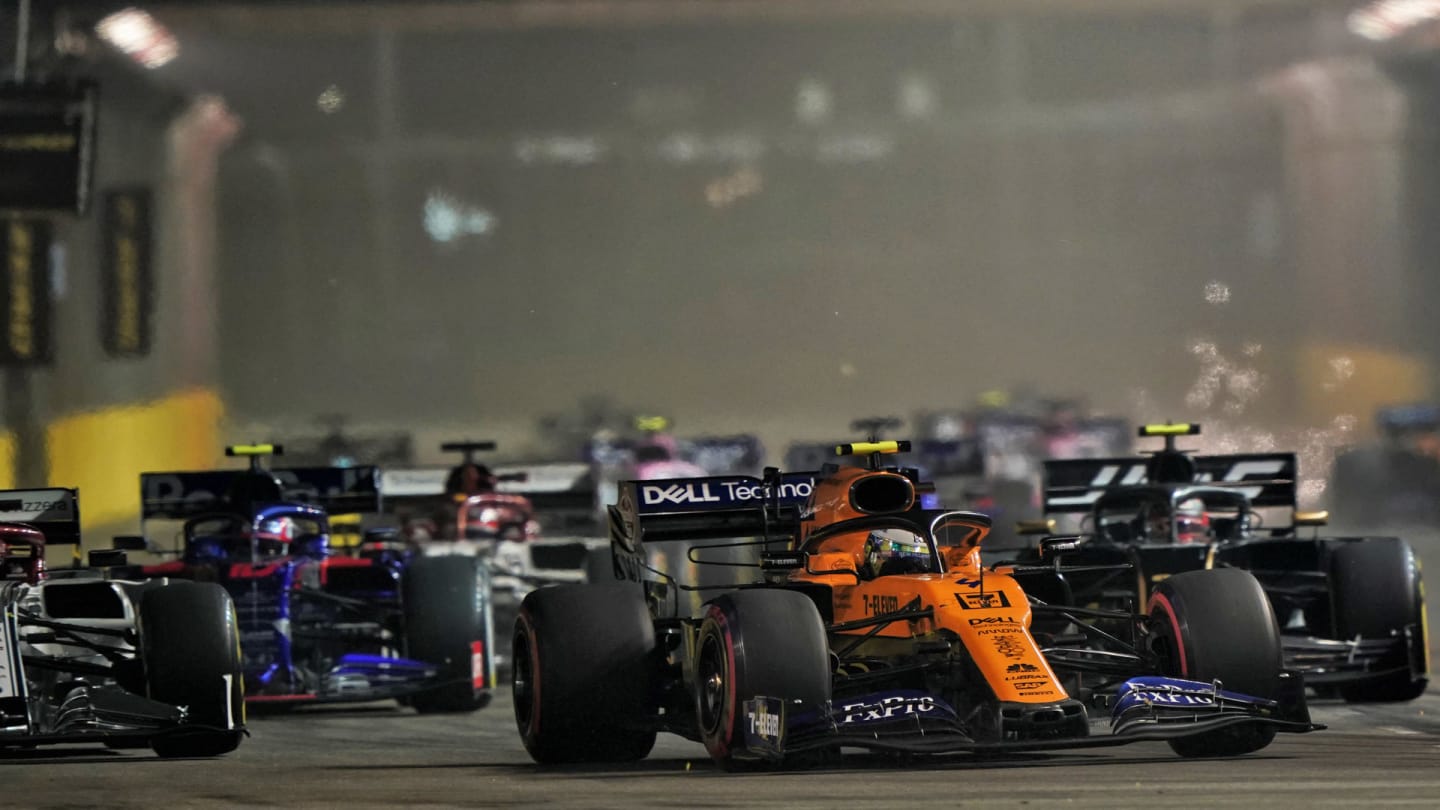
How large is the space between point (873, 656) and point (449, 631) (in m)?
4.79

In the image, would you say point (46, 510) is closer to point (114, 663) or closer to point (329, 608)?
point (114, 663)

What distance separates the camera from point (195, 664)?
1173 cm

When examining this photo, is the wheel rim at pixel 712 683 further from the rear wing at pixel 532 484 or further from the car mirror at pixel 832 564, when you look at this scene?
the rear wing at pixel 532 484

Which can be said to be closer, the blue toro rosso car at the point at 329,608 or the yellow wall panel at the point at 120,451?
the blue toro rosso car at the point at 329,608

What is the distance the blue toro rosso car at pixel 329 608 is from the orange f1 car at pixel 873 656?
3287 mm

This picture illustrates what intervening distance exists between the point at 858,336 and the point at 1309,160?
27.3 ft

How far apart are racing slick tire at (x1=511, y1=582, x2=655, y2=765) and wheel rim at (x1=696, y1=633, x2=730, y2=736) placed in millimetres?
544

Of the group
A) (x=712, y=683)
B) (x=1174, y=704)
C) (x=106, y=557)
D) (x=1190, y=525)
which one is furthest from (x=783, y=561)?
(x=1190, y=525)

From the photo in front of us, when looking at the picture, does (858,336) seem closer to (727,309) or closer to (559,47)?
(727,309)

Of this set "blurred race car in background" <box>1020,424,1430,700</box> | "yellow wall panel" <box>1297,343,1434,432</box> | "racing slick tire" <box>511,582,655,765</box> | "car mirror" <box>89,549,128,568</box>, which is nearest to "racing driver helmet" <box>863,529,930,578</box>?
"blurred race car in background" <box>1020,424,1430,700</box>

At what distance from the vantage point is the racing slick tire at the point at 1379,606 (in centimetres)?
1420

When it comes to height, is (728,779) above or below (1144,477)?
below

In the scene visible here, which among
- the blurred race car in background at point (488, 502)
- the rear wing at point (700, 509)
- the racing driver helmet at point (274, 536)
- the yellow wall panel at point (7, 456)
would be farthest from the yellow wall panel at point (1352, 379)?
the rear wing at point (700, 509)

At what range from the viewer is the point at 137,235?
31.5 metres
